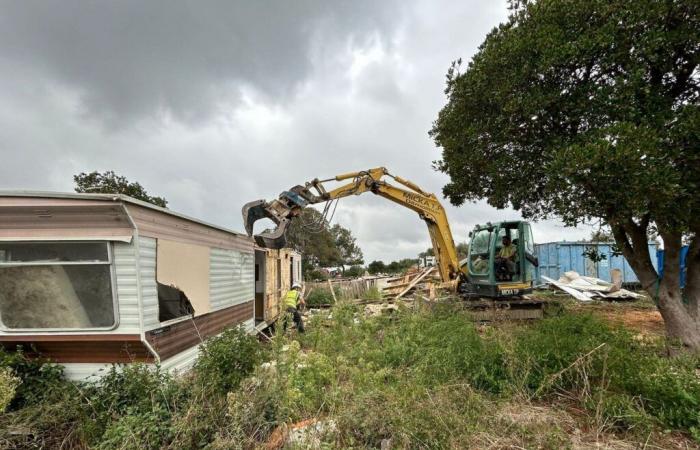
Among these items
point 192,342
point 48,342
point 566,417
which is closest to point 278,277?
point 192,342

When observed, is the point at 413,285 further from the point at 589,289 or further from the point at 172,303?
the point at 172,303

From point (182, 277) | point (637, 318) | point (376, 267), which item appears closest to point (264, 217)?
point (182, 277)

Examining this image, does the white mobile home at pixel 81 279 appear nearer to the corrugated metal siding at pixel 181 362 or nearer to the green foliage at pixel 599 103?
the corrugated metal siding at pixel 181 362

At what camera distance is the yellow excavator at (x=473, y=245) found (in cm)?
900

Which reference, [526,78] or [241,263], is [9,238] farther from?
[526,78]

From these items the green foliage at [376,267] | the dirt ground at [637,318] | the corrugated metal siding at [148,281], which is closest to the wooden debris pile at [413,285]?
the dirt ground at [637,318]

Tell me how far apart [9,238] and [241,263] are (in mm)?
4696

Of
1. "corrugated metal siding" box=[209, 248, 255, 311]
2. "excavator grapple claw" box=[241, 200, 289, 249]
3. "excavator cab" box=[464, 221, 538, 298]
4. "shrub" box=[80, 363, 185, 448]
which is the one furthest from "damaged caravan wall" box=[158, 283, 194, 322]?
"excavator cab" box=[464, 221, 538, 298]

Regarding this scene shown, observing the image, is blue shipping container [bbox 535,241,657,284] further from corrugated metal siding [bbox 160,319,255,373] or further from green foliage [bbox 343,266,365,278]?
green foliage [bbox 343,266,365,278]

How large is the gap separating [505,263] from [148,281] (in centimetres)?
855

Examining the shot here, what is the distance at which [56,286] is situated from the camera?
439cm

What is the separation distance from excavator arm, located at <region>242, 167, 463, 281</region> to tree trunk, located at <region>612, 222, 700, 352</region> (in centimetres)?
406

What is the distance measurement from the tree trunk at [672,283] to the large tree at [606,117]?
2 centimetres

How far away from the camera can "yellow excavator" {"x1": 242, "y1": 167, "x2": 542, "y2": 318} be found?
29.5 feet
